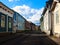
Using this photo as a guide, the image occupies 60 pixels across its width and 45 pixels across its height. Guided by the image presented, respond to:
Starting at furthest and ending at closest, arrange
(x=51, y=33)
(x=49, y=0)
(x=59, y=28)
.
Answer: (x=49, y=0) → (x=51, y=33) → (x=59, y=28)

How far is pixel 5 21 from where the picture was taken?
34031 mm

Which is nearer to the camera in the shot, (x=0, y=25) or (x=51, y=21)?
(x=0, y=25)

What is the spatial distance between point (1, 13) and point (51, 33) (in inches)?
392

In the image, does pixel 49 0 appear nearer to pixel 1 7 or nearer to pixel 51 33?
pixel 51 33

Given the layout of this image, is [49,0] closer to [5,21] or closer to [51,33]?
[51,33]

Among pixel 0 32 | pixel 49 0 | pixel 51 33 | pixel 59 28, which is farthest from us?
pixel 49 0

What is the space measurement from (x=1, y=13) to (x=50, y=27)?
9.58 metres

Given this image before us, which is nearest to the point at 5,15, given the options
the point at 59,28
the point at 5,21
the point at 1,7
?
the point at 5,21

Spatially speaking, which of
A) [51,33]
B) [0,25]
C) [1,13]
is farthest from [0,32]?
[51,33]

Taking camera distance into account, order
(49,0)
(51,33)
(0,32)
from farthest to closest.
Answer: (49,0)
(51,33)
(0,32)

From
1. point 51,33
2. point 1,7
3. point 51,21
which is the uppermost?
point 1,7

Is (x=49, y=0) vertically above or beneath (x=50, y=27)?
above

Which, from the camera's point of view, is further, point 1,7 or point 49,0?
point 49,0

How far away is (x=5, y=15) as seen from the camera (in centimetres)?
3400
